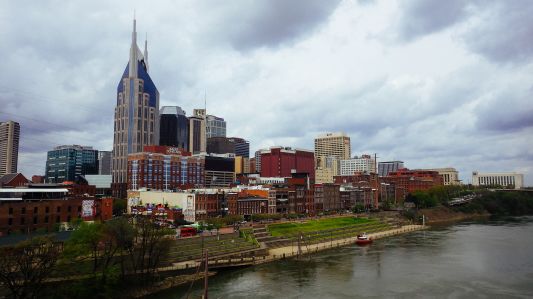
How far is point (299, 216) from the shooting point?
151625 mm

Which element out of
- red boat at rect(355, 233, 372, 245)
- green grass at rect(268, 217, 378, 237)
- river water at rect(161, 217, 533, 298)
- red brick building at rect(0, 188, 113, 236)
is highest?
red brick building at rect(0, 188, 113, 236)

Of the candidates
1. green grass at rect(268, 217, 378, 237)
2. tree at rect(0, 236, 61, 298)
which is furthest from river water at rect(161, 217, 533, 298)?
tree at rect(0, 236, 61, 298)

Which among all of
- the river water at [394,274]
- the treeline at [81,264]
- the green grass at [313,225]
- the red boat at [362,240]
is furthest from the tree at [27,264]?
the red boat at [362,240]

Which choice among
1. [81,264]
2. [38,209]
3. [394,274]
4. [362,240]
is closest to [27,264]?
[81,264]

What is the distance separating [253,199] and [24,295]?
3754 inches

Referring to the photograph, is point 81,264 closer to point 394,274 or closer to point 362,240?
point 394,274

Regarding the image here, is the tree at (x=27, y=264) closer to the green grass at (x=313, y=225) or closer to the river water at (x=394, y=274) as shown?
the river water at (x=394, y=274)

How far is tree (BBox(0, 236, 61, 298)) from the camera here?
174 ft

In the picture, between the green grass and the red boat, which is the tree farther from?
the red boat

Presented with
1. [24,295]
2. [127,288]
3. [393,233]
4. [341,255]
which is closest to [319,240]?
[341,255]

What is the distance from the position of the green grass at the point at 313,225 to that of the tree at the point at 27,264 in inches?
2734

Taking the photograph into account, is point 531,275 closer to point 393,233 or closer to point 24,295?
point 393,233

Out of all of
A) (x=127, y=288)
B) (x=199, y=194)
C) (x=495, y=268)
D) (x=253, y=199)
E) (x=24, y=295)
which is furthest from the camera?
(x=253, y=199)

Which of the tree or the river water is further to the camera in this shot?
the river water
